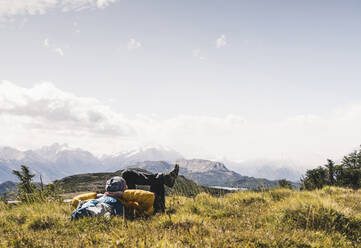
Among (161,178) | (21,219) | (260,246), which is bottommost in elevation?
(21,219)

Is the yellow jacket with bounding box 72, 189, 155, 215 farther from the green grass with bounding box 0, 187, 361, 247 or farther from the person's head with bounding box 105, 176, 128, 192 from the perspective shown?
the green grass with bounding box 0, 187, 361, 247

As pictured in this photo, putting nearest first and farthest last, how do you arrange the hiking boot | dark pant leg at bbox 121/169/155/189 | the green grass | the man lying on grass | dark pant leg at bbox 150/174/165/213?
1. the green grass
2. the man lying on grass
3. dark pant leg at bbox 150/174/165/213
4. the hiking boot
5. dark pant leg at bbox 121/169/155/189

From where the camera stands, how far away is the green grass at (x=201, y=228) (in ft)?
13.3

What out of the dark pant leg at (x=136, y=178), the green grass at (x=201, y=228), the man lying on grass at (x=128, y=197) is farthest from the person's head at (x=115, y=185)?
the green grass at (x=201, y=228)

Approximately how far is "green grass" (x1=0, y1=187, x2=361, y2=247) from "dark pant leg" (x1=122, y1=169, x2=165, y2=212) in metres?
0.56

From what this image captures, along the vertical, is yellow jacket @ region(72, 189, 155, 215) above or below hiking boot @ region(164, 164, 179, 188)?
below

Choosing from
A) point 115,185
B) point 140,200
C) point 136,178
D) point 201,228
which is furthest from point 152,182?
point 201,228

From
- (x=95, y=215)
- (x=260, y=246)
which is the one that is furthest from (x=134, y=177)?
(x=260, y=246)

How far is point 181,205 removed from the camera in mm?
8156

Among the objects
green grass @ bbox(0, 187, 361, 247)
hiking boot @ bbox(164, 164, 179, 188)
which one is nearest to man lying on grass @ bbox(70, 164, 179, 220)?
hiking boot @ bbox(164, 164, 179, 188)

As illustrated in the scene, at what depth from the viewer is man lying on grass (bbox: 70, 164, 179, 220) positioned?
6289 millimetres

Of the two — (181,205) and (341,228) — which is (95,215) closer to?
(181,205)

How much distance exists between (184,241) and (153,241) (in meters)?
0.53

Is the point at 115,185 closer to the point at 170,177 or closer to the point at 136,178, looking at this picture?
the point at 136,178
